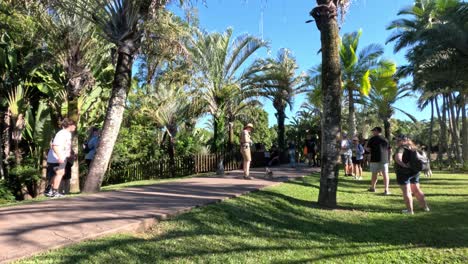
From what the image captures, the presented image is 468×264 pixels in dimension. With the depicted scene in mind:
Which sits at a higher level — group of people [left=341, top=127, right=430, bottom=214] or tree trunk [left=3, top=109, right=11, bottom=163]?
tree trunk [left=3, top=109, right=11, bottom=163]

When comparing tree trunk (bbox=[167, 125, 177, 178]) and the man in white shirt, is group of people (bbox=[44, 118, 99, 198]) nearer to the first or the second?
the man in white shirt

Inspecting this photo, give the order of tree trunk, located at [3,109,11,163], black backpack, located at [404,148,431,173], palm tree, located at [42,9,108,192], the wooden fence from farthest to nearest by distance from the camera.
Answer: the wooden fence < tree trunk, located at [3,109,11,163] < palm tree, located at [42,9,108,192] < black backpack, located at [404,148,431,173]

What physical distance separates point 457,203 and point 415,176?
2.05 m

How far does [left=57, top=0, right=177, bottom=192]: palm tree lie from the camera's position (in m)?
8.63

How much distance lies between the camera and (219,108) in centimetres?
1834

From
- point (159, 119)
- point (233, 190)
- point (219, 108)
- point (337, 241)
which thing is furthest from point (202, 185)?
point (159, 119)

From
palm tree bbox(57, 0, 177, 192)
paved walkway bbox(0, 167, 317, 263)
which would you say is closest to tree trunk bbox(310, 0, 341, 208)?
paved walkway bbox(0, 167, 317, 263)

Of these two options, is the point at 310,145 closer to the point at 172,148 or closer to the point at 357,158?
the point at 357,158

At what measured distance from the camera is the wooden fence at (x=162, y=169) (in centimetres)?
1709

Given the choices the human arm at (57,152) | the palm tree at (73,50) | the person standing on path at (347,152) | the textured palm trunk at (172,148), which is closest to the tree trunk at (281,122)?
the textured palm trunk at (172,148)

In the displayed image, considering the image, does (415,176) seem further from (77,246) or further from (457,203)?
(77,246)

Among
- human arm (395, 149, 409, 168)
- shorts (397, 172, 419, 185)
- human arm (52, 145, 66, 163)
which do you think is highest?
human arm (52, 145, 66, 163)

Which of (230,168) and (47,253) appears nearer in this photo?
(47,253)

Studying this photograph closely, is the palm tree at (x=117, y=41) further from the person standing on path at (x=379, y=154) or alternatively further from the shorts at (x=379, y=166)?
the shorts at (x=379, y=166)
